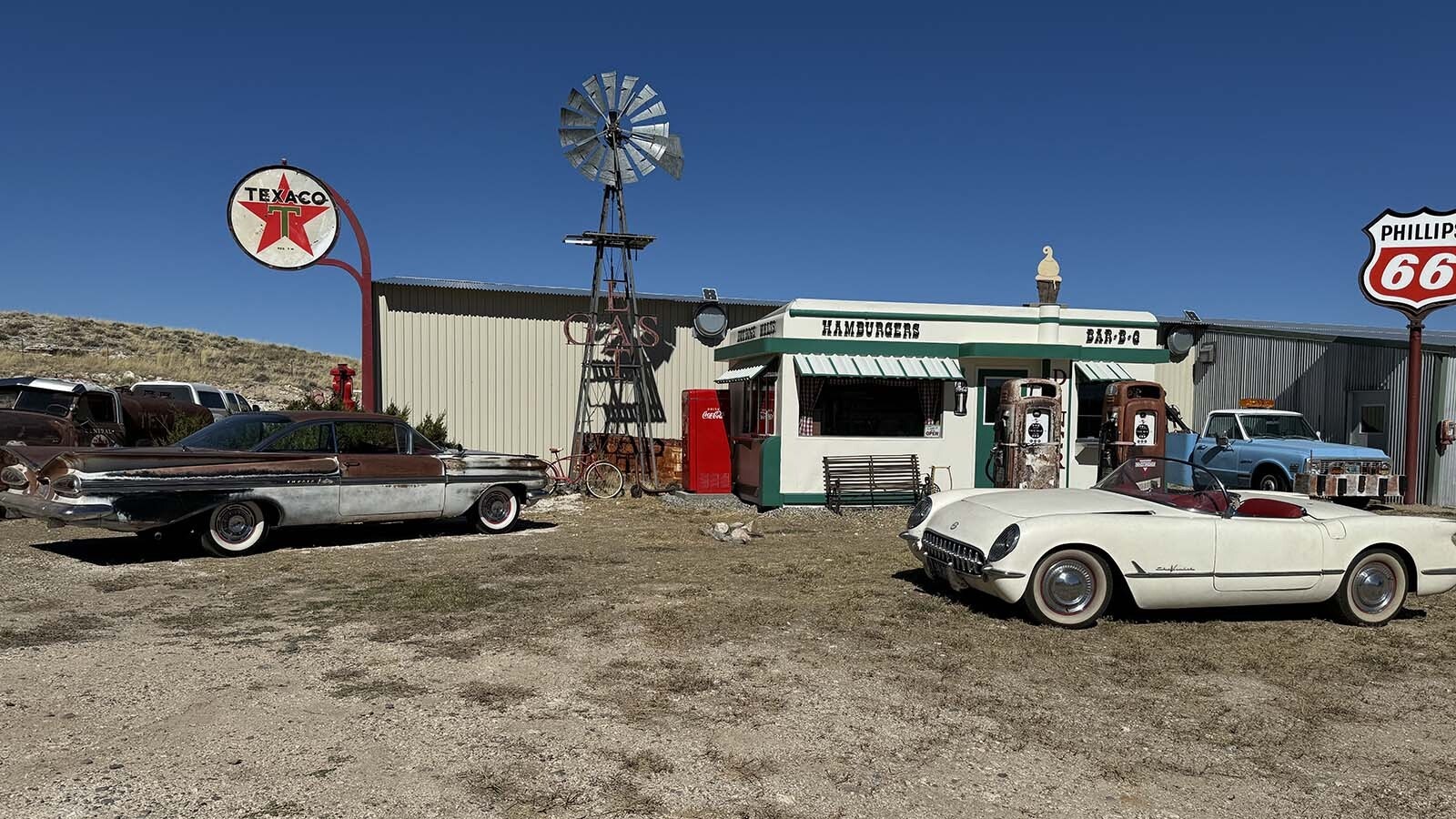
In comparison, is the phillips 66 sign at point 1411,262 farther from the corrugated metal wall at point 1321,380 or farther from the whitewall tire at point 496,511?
the whitewall tire at point 496,511

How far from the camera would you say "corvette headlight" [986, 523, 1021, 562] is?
667 centimetres

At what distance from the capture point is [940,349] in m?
15.3

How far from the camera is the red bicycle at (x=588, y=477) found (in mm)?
16328

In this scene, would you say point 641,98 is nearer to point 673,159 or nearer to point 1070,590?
point 673,159

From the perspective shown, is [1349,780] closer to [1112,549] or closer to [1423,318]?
[1112,549]

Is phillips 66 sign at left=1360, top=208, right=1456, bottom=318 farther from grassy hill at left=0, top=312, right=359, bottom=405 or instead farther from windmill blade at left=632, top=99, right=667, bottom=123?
grassy hill at left=0, top=312, right=359, bottom=405

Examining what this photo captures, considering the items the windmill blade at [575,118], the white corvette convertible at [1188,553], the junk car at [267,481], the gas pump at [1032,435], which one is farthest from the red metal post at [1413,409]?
the windmill blade at [575,118]

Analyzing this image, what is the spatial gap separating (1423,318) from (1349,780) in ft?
46.7

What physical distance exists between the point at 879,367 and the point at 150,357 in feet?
131

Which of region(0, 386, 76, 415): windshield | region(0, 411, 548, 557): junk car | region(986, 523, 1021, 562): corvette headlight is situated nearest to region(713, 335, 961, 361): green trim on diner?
region(0, 411, 548, 557): junk car

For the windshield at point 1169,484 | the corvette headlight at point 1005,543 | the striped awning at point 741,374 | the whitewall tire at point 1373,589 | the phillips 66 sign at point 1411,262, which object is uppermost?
the phillips 66 sign at point 1411,262

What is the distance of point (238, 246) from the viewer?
13.8 m

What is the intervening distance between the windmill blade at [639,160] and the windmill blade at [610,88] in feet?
2.45

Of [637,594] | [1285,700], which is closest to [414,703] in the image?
[637,594]
